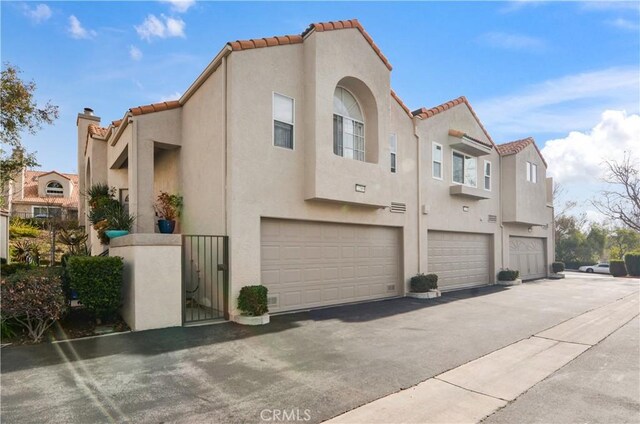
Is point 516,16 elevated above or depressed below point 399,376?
above

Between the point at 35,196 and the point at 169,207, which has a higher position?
the point at 35,196

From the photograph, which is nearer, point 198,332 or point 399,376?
point 399,376

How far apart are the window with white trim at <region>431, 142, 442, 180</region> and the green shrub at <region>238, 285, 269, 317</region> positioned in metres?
8.71

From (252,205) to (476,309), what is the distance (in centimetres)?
691

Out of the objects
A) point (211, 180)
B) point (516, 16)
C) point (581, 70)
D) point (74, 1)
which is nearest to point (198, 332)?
point (211, 180)

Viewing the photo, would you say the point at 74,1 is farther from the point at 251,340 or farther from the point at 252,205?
the point at 251,340

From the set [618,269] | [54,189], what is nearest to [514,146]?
[618,269]

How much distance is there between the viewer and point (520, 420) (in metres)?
3.84

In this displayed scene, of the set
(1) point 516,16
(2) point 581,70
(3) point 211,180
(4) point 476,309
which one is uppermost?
(1) point 516,16

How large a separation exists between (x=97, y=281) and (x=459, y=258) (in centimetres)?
1295

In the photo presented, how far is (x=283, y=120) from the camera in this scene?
9203 millimetres

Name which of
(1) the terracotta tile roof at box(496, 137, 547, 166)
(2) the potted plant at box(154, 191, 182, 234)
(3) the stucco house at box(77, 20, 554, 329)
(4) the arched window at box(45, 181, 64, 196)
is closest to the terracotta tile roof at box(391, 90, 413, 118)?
(3) the stucco house at box(77, 20, 554, 329)

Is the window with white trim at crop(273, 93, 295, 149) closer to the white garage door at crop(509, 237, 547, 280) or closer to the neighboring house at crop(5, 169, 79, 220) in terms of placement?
the white garage door at crop(509, 237, 547, 280)

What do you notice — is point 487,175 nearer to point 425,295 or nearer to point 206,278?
point 425,295
